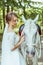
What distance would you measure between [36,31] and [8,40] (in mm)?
380

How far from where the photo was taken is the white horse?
239 centimetres

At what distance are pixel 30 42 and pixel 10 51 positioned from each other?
0.28 m

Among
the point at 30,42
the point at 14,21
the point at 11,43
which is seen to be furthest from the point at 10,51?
the point at 14,21

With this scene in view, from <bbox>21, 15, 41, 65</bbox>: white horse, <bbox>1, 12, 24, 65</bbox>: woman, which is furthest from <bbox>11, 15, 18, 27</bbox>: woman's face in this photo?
<bbox>21, 15, 41, 65</bbox>: white horse

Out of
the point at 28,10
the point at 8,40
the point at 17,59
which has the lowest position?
the point at 17,59

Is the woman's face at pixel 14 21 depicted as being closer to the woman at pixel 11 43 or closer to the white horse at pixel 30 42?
the woman at pixel 11 43

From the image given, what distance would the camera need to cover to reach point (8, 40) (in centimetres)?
235

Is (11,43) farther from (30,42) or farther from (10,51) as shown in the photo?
(30,42)

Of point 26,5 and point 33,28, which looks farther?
point 26,5

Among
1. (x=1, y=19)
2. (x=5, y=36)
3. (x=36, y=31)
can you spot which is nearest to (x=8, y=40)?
(x=5, y=36)

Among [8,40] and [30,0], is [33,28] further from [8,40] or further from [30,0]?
[30,0]

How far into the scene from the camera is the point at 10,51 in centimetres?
238

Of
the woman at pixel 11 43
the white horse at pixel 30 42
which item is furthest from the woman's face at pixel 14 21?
the white horse at pixel 30 42

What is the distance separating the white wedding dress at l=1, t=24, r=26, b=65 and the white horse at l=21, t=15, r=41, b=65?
3.4 inches
